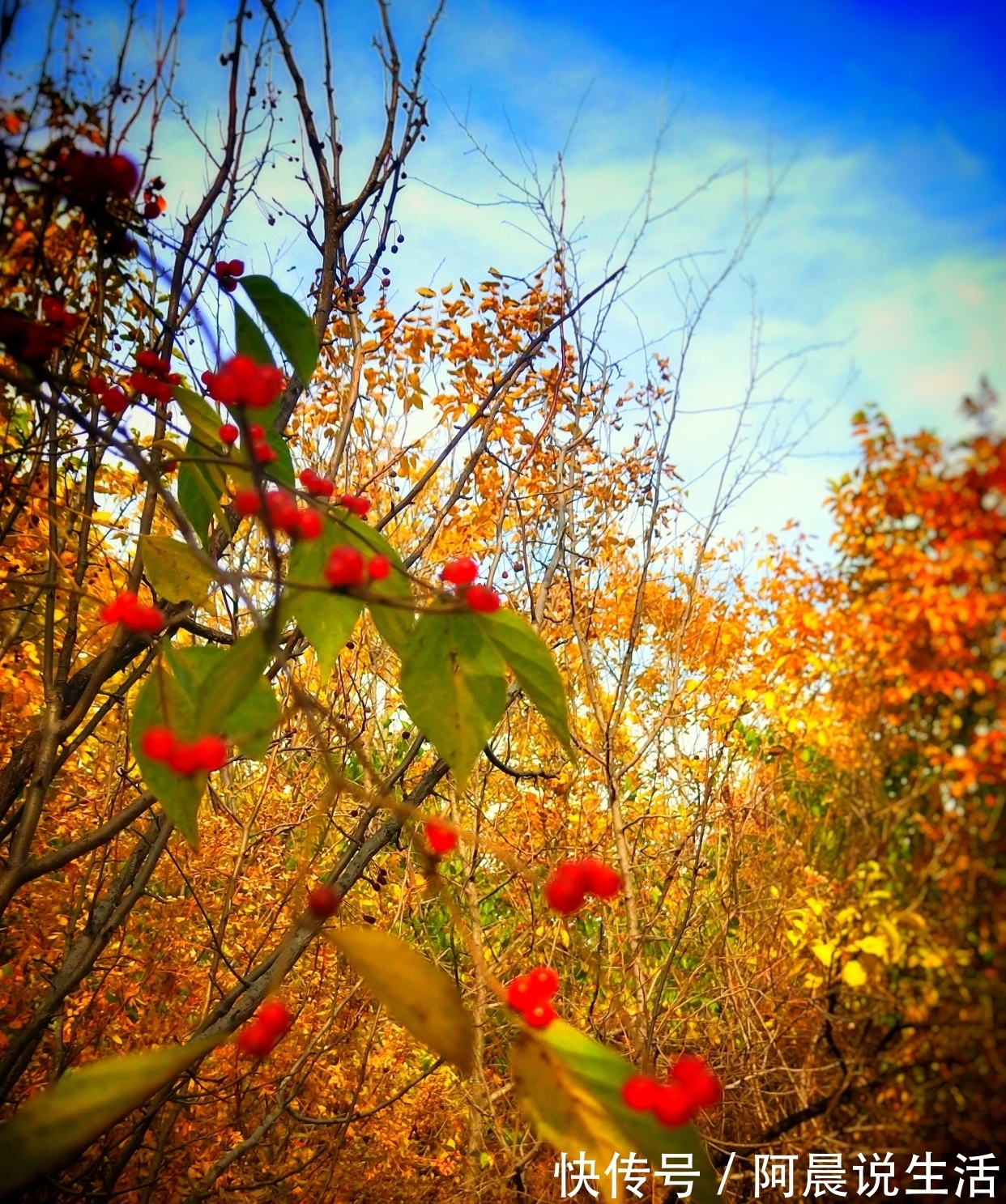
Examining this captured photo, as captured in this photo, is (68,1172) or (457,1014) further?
(68,1172)

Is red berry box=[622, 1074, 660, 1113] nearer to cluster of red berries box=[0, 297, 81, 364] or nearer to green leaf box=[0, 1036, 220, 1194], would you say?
green leaf box=[0, 1036, 220, 1194]

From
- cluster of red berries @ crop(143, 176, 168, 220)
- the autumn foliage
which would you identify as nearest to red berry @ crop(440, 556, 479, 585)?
the autumn foliage

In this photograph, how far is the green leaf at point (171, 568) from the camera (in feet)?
1.16

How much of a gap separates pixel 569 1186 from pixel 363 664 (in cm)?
65

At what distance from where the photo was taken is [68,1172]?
84cm

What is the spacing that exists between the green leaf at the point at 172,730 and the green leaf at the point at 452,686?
0.07 meters

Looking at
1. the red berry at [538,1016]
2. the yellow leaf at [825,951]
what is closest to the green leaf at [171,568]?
the red berry at [538,1016]

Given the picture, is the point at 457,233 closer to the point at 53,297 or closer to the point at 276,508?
the point at 53,297

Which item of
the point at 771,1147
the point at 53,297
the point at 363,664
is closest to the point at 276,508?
the point at 53,297

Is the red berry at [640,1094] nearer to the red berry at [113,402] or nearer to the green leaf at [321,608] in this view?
the green leaf at [321,608]

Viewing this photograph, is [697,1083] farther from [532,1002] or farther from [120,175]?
[120,175]

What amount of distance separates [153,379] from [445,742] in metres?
0.23

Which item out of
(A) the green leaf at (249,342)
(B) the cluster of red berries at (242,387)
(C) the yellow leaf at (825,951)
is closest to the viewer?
(B) the cluster of red berries at (242,387)

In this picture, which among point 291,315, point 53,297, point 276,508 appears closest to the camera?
point 276,508
